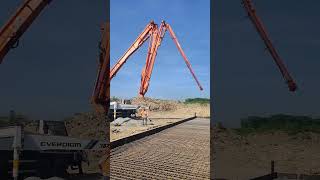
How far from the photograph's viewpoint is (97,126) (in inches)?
579

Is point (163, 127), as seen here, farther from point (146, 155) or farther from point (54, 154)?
point (54, 154)

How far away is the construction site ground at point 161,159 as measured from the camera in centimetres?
1115

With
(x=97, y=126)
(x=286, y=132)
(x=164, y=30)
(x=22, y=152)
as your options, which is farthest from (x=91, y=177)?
(x=164, y=30)

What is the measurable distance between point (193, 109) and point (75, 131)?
29914mm

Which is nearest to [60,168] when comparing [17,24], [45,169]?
[45,169]

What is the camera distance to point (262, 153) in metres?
18.6

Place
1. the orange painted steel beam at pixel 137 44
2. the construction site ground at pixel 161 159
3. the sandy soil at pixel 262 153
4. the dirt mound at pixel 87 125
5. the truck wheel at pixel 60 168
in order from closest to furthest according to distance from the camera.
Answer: the truck wheel at pixel 60 168 → the construction site ground at pixel 161 159 → the sandy soil at pixel 262 153 → the dirt mound at pixel 87 125 → the orange painted steel beam at pixel 137 44

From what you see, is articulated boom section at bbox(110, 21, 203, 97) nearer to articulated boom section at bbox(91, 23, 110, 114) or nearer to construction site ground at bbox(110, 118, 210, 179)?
construction site ground at bbox(110, 118, 210, 179)

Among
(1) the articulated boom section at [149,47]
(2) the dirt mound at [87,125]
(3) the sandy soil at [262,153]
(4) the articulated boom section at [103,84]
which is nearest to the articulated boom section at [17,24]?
(4) the articulated boom section at [103,84]

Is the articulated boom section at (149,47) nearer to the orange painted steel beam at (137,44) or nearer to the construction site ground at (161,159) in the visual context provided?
the orange painted steel beam at (137,44)

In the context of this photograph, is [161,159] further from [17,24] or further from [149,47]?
[149,47]

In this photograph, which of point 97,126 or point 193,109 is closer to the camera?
point 97,126

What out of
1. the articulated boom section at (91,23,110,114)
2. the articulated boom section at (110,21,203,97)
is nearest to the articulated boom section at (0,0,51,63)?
the articulated boom section at (91,23,110,114)

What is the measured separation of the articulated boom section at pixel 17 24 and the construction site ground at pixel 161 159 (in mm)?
4095
